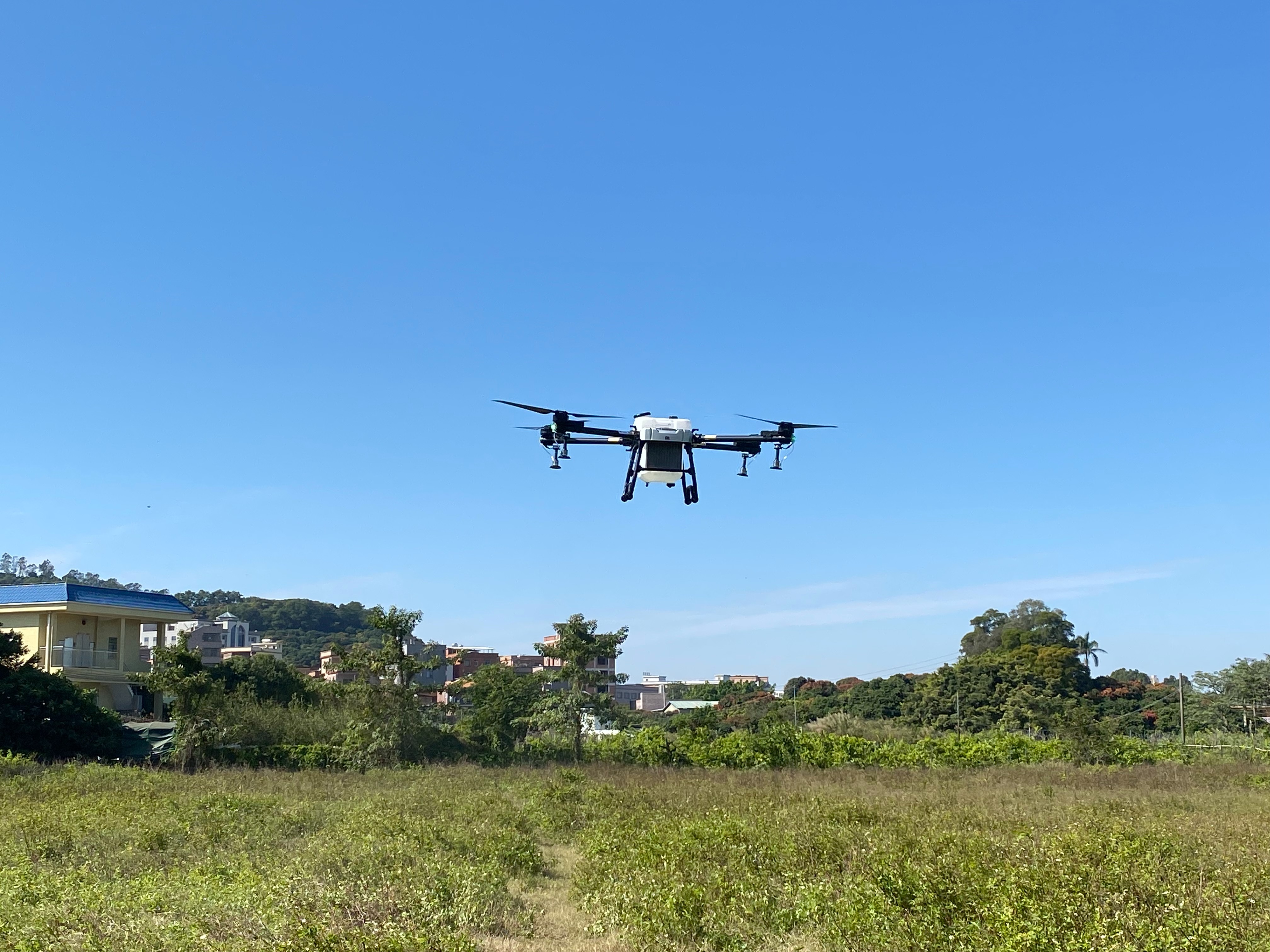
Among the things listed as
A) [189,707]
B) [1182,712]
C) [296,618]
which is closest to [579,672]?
[189,707]

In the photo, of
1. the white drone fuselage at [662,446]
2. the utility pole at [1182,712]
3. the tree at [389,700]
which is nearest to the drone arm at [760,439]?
the white drone fuselage at [662,446]

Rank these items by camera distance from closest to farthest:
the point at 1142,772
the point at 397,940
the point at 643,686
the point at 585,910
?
the point at 397,940, the point at 585,910, the point at 1142,772, the point at 643,686

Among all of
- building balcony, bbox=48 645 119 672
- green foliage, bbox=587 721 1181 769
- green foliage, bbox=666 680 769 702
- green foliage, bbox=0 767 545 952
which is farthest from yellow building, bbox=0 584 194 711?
green foliage, bbox=666 680 769 702

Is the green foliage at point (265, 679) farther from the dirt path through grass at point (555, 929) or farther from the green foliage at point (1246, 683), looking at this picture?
the green foliage at point (1246, 683)

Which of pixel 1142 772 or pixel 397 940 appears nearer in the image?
pixel 397 940

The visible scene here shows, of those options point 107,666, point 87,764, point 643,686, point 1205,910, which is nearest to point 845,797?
point 1205,910

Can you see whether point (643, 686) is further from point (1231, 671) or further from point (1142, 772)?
point (1142, 772)
